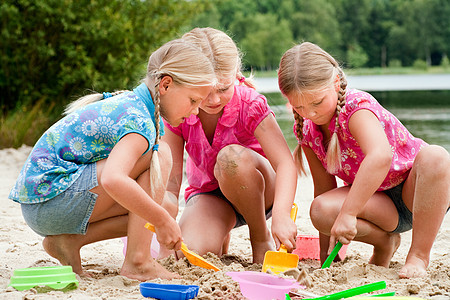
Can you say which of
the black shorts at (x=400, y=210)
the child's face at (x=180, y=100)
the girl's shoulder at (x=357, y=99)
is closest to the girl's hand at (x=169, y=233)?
the child's face at (x=180, y=100)

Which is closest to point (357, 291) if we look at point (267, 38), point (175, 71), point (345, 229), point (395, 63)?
point (345, 229)

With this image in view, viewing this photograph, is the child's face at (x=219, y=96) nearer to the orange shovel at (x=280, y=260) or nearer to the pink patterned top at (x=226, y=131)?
the pink patterned top at (x=226, y=131)

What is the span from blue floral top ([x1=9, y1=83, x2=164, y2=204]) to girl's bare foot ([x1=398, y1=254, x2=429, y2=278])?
1010 mm

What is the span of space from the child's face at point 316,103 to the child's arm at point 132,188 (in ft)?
2.00

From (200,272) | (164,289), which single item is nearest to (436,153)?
(200,272)

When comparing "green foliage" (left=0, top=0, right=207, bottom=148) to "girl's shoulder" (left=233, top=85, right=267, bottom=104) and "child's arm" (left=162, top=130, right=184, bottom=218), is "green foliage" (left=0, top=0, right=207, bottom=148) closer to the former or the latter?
"child's arm" (left=162, top=130, right=184, bottom=218)

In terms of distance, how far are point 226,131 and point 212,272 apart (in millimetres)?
692

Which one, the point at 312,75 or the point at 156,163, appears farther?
the point at 312,75

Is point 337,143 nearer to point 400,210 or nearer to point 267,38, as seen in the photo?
point 400,210

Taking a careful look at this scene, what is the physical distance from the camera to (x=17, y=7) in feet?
20.5

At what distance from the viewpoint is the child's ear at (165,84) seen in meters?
1.98

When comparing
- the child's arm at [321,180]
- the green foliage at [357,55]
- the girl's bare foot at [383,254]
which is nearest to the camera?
the girl's bare foot at [383,254]

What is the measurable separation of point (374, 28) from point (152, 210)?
4638cm

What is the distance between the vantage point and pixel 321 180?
2.38m
